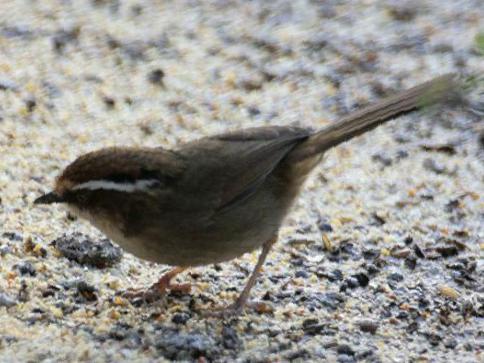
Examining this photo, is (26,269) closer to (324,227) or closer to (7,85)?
(324,227)

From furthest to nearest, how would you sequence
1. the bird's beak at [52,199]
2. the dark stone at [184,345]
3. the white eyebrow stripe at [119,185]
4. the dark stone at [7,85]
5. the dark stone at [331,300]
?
1. the dark stone at [7,85]
2. the dark stone at [331,300]
3. the bird's beak at [52,199]
4. the white eyebrow stripe at [119,185]
5. the dark stone at [184,345]

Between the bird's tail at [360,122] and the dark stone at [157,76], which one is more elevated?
the bird's tail at [360,122]

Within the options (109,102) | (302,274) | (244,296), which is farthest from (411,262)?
(109,102)

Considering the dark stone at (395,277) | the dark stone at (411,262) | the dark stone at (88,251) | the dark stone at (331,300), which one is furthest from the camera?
the dark stone at (411,262)

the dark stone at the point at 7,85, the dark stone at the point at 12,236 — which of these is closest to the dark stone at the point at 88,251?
the dark stone at the point at 12,236

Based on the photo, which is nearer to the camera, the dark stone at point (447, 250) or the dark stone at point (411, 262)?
the dark stone at point (411, 262)

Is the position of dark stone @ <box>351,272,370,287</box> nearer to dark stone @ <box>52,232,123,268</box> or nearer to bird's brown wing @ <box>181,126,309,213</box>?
bird's brown wing @ <box>181,126,309,213</box>

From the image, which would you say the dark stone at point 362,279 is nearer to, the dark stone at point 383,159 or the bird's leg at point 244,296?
the bird's leg at point 244,296

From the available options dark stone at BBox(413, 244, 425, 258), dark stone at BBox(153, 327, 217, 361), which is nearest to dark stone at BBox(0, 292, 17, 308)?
dark stone at BBox(153, 327, 217, 361)

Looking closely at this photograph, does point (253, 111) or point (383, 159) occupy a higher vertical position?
point (253, 111)
